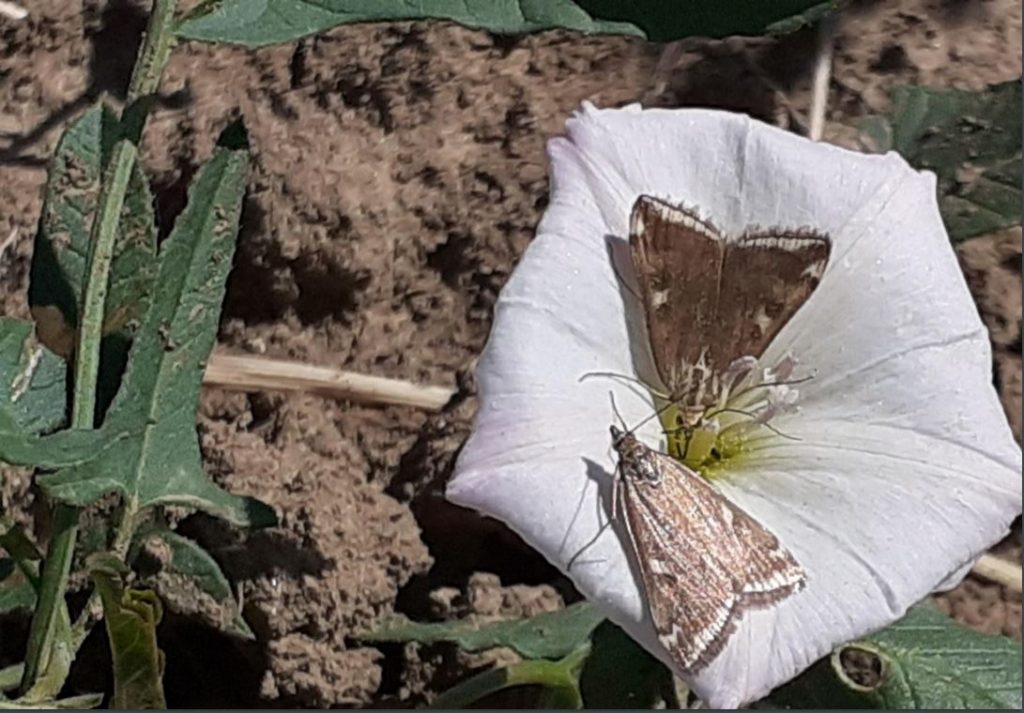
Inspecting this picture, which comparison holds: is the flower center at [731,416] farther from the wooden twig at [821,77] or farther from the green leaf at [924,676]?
the wooden twig at [821,77]

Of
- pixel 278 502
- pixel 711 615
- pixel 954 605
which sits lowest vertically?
pixel 954 605

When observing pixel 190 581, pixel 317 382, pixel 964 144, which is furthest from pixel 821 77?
pixel 190 581

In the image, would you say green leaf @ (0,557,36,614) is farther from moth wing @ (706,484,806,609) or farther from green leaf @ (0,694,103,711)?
moth wing @ (706,484,806,609)

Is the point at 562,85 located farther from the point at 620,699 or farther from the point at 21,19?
the point at 620,699

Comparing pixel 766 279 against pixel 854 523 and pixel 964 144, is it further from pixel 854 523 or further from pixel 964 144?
pixel 964 144

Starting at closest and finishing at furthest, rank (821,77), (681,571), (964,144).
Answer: (681,571)
(964,144)
(821,77)

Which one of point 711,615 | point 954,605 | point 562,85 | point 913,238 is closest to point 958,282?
point 913,238
